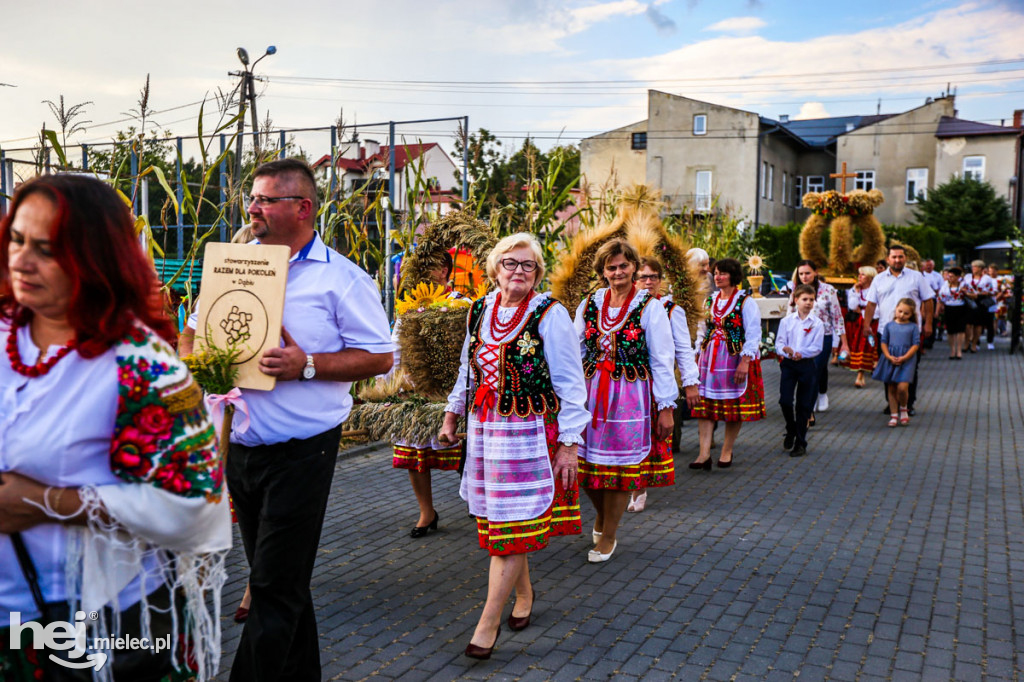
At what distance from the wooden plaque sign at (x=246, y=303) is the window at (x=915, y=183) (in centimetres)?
4998

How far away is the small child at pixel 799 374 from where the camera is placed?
356 inches

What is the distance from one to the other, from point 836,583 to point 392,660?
261 centimetres

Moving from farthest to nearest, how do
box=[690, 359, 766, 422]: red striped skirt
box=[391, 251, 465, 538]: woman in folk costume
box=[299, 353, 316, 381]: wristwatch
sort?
box=[690, 359, 766, 422]: red striped skirt → box=[391, 251, 465, 538]: woman in folk costume → box=[299, 353, 316, 381]: wristwatch

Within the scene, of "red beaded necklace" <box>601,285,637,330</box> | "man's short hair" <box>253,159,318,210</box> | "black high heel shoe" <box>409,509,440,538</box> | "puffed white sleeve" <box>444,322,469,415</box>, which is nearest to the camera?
"man's short hair" <box>253,159,318,210</box>

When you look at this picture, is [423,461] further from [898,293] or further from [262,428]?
[898,293]

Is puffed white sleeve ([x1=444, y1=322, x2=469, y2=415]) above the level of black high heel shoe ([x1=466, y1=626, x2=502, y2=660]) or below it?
above

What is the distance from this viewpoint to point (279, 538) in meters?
3.11

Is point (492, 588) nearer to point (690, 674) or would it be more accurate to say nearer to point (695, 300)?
point (690, 674)

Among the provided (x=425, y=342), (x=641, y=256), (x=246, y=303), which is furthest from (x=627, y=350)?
(x=246, y=303)

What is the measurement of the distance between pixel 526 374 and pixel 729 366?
15.6 ft

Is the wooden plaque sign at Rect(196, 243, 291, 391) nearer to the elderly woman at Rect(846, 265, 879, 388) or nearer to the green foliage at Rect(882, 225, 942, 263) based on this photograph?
the elderly woman at Rect(846, 265, 879, 388)

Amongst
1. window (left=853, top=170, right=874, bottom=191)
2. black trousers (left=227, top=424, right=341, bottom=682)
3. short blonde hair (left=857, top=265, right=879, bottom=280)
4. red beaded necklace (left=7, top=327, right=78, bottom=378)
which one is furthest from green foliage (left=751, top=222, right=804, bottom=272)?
red beaded necklace (left=7, top=327, right=78, bottom=378)

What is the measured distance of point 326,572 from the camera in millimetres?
5262

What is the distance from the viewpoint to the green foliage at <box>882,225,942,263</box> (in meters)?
36.8
